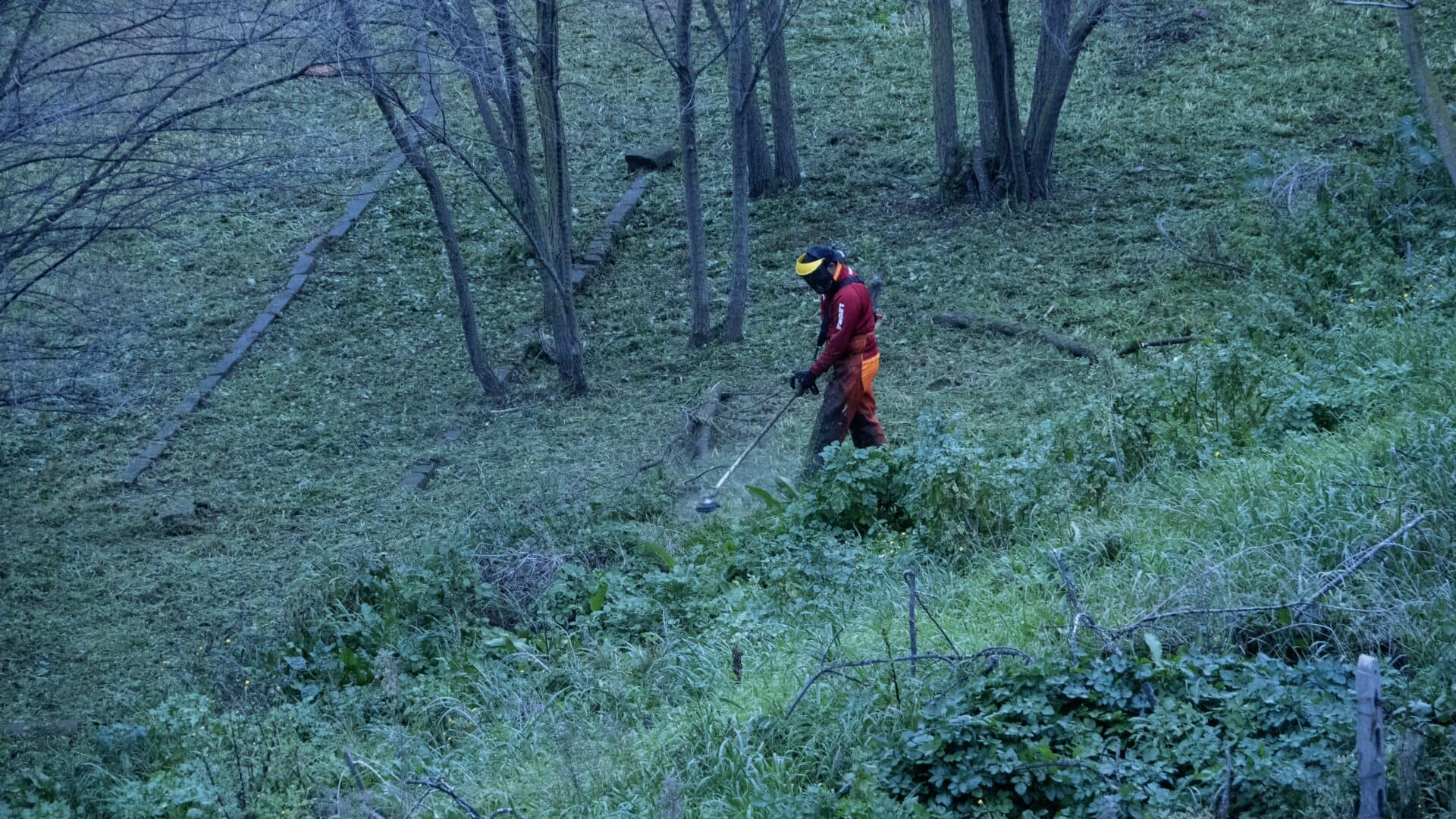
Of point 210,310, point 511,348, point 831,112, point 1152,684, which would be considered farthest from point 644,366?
point 1152,684

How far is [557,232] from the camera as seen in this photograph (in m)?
11.1

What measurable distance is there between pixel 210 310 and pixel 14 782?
8045 mm

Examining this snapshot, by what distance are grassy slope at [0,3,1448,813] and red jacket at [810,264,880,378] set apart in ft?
3.78

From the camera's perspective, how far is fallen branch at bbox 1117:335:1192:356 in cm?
950

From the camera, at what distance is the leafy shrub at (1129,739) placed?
3.53 m

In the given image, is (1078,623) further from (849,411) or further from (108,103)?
(108,103)

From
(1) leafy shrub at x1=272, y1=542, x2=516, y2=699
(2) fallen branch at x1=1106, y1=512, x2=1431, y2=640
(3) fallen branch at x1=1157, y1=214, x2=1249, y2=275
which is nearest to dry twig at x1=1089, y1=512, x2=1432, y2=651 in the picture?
(2) fallen branch at x1=1106, y1=512, x2=1431, y2=640

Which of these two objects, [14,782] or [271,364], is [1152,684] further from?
[271,364]

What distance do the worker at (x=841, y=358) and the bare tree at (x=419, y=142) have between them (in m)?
3.32

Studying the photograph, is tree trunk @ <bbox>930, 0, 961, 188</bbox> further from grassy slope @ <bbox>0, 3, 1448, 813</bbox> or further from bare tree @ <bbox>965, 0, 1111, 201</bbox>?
grassy slope @ <bbox>0, 3, 1448, 813</bbox>

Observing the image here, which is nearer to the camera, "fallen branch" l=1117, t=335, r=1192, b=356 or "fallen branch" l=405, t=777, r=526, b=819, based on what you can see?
"fallen branch" l=405, t=777, r=526, b=819

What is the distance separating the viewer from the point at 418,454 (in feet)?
32.6

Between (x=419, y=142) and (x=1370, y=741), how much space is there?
336 inches

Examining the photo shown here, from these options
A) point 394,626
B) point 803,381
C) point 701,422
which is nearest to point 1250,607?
point 803,381
